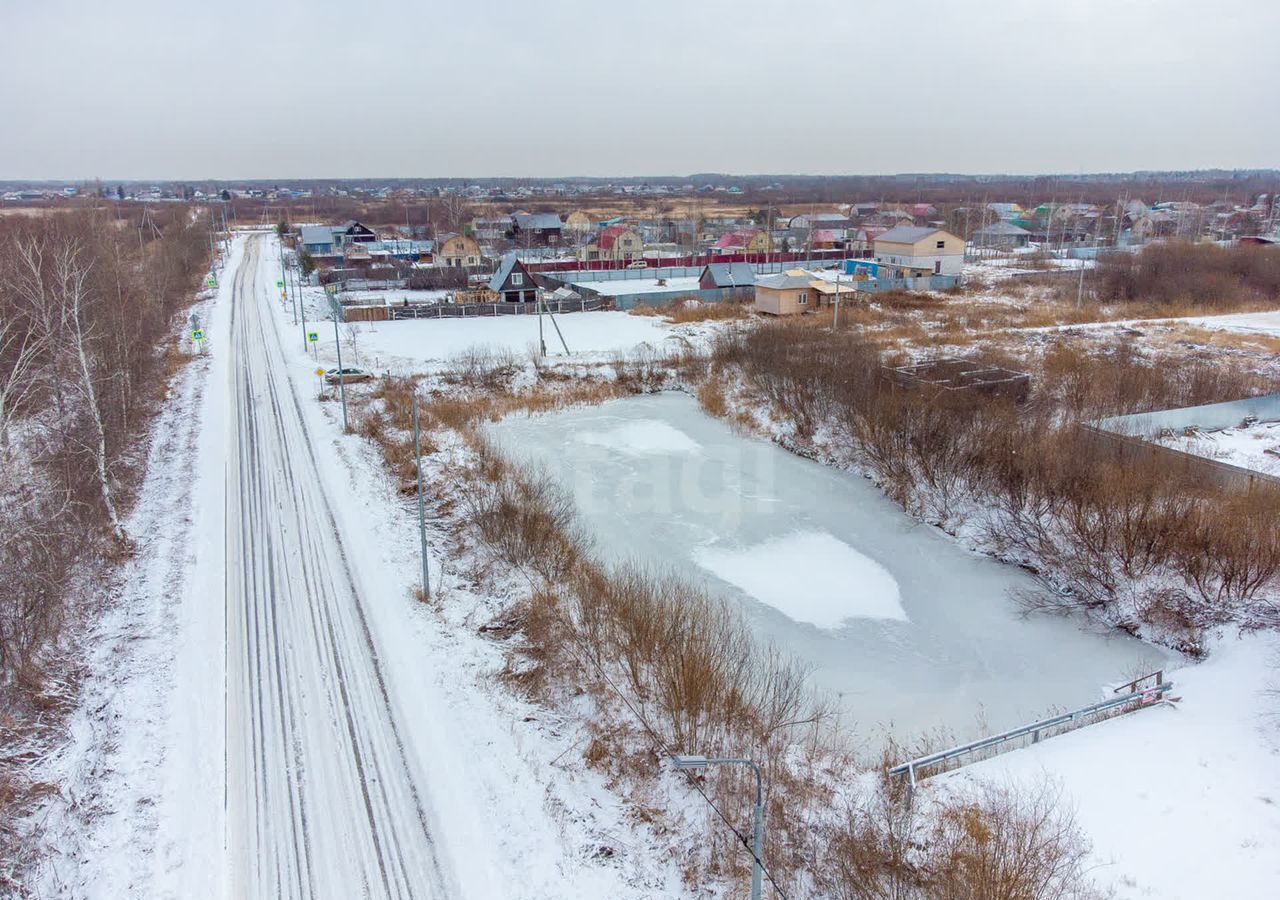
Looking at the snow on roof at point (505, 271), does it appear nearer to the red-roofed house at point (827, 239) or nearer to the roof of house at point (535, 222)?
the red-roofed house at point (827, 239)

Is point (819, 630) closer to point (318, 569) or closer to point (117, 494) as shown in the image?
point (318, 569)

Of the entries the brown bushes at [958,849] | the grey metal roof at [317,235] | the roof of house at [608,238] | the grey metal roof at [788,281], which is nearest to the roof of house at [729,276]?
the grey metal roof at [788,281]

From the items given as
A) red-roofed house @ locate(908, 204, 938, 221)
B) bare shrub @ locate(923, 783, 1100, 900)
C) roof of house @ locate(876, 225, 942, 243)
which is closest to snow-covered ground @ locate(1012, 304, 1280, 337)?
Answer: roof of house @ locate(876, 225, 942, 243)

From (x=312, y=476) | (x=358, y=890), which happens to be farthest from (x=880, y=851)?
(x=312, y=476)

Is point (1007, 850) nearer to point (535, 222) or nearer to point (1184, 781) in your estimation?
point (1184, 781)

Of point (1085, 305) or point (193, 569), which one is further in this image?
point (1085, 305)

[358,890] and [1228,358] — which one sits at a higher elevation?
[1228,358]
